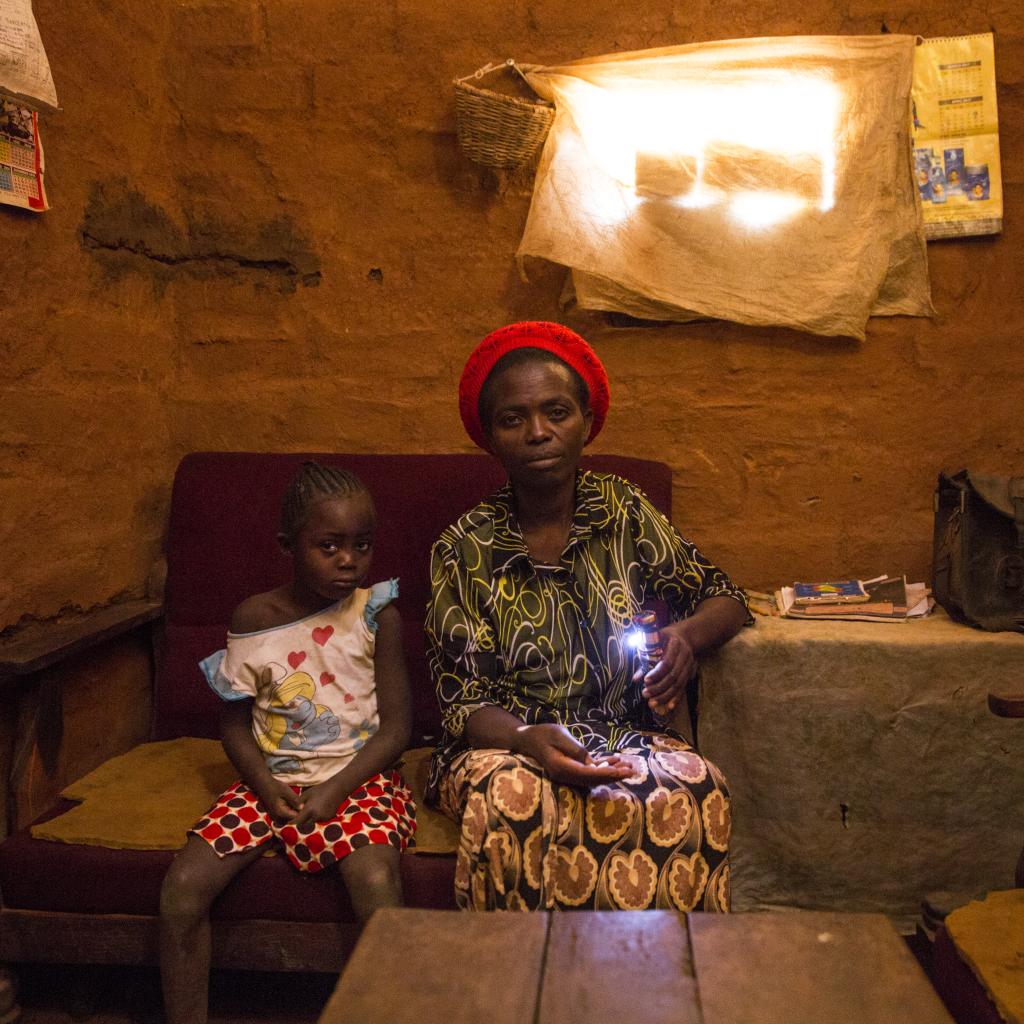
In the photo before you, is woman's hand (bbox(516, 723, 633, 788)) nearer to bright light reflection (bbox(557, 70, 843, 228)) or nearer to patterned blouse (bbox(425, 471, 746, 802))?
patterned blouse (bbox(425, 471, 746, 802))

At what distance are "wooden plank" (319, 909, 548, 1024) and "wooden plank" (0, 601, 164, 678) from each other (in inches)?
50.2

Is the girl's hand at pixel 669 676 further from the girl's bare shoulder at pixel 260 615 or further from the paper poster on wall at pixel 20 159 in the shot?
the paper poster on wall at pixel 20 159

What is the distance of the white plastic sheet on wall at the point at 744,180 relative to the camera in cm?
284

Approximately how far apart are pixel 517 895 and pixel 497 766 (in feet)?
0.78

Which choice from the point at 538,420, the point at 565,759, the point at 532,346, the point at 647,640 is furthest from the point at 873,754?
the point at 532,346

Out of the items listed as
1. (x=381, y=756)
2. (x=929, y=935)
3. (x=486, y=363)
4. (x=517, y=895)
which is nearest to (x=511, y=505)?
(x=486, y=363)

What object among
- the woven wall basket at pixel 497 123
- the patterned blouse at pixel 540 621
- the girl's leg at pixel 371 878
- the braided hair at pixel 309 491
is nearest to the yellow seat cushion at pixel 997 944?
the patterned blouse at pixel 540 621

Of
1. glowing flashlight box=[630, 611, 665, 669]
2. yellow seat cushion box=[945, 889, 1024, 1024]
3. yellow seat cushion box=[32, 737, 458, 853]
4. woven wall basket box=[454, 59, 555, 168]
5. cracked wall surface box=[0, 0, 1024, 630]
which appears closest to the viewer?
yellow seat cushion box=[945, 889, 1024, 1024]

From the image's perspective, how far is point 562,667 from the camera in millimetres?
2131

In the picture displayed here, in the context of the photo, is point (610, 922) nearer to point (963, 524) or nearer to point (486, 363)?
point (486, 363)

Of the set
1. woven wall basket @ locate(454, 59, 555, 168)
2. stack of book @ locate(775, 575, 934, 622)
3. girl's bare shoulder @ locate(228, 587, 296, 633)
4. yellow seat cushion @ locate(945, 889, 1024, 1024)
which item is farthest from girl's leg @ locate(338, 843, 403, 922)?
woven wall basket @ locate(454, 59, 555, 168)

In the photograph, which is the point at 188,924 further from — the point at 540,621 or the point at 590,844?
the point at 540,621

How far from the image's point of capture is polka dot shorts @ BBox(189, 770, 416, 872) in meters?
1.95

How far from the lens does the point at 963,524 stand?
7.94 feet
